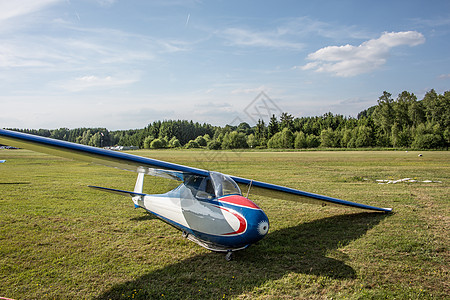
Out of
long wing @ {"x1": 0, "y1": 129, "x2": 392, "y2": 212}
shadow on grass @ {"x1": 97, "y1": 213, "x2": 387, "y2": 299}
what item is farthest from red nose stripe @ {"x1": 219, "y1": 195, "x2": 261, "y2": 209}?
shadow on grass @ {"x1": 97, "y1": 213, "x2": 387, "y2": 299}

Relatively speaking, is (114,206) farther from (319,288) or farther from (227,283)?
(319,288)

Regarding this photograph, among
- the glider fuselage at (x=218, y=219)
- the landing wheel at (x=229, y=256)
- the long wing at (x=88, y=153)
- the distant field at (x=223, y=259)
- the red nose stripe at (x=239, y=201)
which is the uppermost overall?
the long wing at (x=88, y=153)

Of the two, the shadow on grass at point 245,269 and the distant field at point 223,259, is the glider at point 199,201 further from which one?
the distant field at point 223,259

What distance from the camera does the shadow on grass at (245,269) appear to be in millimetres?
4707

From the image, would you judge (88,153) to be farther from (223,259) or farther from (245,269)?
(245,269)

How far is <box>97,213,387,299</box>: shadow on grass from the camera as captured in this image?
471 centimetres

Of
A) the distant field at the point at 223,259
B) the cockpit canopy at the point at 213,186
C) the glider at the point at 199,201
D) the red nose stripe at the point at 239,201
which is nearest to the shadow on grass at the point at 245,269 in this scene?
the distant field at the point at 223,259

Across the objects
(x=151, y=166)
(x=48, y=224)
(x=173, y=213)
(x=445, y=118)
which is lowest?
(x=48, y=224)

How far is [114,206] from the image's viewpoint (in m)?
10.6

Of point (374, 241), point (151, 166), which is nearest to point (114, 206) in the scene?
point (151, 166)

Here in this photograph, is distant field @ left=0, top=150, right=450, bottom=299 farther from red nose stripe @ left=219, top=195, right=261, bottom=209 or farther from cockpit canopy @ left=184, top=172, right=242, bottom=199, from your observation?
cockpit canopy @ left=184, top=172, right=242, bottom=199

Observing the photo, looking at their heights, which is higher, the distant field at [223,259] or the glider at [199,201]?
the glider at [199,201]

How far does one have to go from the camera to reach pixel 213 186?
586 cm

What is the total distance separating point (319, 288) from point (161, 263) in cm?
317
